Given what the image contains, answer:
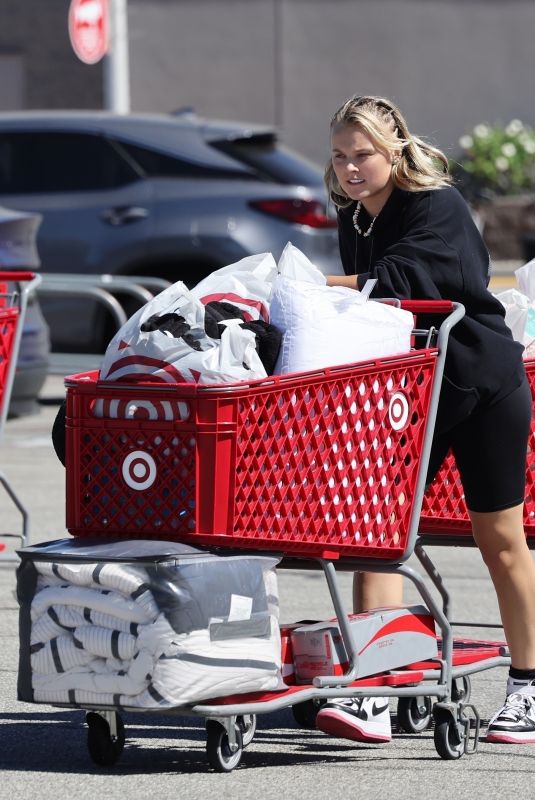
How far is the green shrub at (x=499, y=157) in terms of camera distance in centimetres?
2456

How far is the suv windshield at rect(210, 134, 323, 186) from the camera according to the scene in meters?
12.1

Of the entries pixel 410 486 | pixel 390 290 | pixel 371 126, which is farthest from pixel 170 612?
pixel 371 126

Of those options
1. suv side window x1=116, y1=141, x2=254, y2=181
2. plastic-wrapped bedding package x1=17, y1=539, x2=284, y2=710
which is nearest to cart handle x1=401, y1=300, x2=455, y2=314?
plastic-wrapped bedding package x1=17, y1=539, x2=284, y2=710

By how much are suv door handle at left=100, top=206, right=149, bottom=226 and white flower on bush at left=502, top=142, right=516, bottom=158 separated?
13.4 m

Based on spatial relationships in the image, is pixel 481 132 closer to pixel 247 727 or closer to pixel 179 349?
pixel 247 727

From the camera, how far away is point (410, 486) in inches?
175

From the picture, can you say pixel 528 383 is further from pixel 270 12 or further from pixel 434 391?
pixel 270 12

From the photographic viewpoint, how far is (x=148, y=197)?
12.0m

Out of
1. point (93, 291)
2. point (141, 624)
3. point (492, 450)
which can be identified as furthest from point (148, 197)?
point (141, 624)

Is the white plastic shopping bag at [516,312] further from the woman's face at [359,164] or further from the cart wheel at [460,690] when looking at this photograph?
the cart wheel at [460,690]

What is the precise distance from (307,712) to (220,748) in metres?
0.62

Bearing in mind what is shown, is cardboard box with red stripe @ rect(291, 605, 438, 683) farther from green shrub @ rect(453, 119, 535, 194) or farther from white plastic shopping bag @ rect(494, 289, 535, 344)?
green shrub @ rect(453, 119, 535, 194)

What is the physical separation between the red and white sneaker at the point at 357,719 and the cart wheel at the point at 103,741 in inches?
20.4

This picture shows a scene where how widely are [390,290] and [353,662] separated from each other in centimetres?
93
